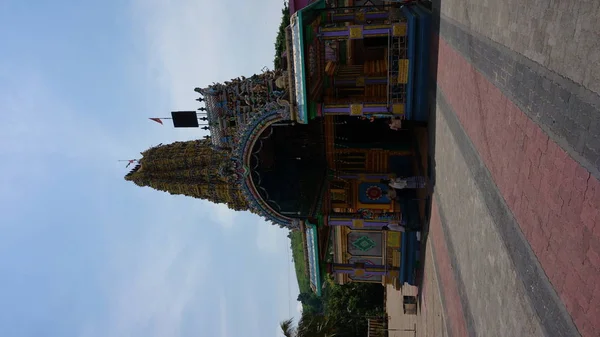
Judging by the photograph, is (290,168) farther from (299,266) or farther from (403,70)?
(299,266)

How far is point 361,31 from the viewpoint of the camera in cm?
1377

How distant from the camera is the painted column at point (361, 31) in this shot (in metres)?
13.4

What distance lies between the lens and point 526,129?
17.5 ft

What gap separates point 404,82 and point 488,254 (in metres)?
8.21

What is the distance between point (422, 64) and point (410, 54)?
50 centimetres

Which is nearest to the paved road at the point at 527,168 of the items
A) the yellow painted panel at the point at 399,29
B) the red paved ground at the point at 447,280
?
the red paved ground at the point at 447,280

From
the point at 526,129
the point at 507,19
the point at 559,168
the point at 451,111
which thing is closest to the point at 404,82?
the point at 451,111

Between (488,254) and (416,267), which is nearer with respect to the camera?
(488,254)

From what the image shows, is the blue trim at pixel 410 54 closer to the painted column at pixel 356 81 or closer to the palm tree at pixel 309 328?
the painted column at pixel 356 81

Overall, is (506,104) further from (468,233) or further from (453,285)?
(453,285)

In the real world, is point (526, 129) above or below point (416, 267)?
above

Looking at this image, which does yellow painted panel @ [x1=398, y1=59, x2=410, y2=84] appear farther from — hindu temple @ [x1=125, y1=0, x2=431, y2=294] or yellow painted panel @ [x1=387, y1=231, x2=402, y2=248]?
yellow painted panel @ [x1=387, y1=231, x2=402, y2=248]

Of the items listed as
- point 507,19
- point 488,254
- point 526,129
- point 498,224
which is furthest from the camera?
point 488,254

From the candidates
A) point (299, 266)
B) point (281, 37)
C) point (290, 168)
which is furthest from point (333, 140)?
point (299, 266)
